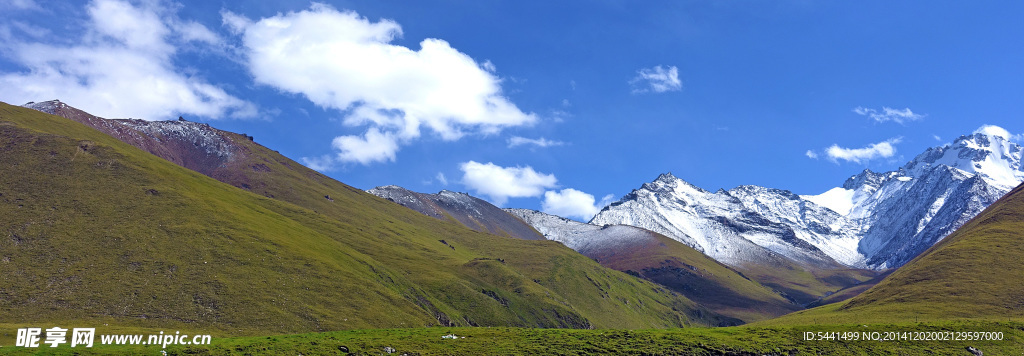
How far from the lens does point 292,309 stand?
153m

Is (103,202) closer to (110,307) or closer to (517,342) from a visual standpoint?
(110,307)

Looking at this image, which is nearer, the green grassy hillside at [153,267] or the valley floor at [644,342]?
the valley floor at [644,342]

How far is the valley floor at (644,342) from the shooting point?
86438mm

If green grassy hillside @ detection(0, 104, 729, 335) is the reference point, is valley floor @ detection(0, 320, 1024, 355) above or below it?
below

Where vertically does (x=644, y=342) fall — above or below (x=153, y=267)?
below

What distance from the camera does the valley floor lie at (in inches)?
3403

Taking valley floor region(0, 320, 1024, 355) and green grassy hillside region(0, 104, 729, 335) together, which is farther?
green grassy hillside region(0, 104, 729, 335)

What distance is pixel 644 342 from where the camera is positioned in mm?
98250

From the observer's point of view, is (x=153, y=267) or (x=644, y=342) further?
(x=153, y=267)

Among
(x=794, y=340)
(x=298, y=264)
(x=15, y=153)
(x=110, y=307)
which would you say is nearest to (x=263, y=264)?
(x=298, y=264)

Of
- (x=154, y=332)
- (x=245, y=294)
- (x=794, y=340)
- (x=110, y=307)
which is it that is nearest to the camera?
(x=794, y=340)

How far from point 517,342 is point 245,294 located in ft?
265

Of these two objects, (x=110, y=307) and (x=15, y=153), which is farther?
(x=15, y=153)

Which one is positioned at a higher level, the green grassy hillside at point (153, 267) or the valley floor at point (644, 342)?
the green grassy hillside at point (153, 267)
